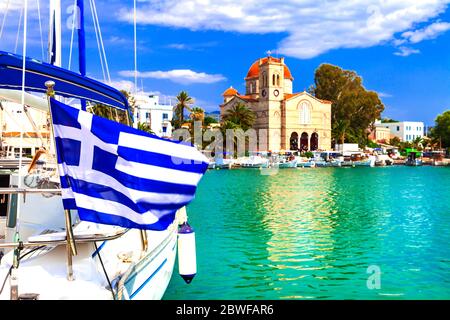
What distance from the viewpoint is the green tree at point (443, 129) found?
98800 mm

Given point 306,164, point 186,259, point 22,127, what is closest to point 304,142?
point 306,164

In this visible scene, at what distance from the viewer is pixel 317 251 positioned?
1490 centimetres

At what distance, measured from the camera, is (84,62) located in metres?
12.1

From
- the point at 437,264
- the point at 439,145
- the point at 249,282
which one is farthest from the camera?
the point at 439,145

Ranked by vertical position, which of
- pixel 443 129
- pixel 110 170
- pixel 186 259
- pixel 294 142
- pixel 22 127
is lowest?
pixel 186 259

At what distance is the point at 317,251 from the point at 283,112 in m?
86.2

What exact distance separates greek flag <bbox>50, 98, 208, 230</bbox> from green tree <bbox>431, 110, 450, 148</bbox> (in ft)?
337

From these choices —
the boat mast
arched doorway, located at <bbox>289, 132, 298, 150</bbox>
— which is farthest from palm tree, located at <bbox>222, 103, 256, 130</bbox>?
the boat mast

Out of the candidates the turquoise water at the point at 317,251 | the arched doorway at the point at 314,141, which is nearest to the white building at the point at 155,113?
the arched doorway at the point at 314,141

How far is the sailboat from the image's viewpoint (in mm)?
6062

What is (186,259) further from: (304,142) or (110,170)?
(304,142)

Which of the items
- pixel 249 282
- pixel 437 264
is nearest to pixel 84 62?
pixel 249 282
